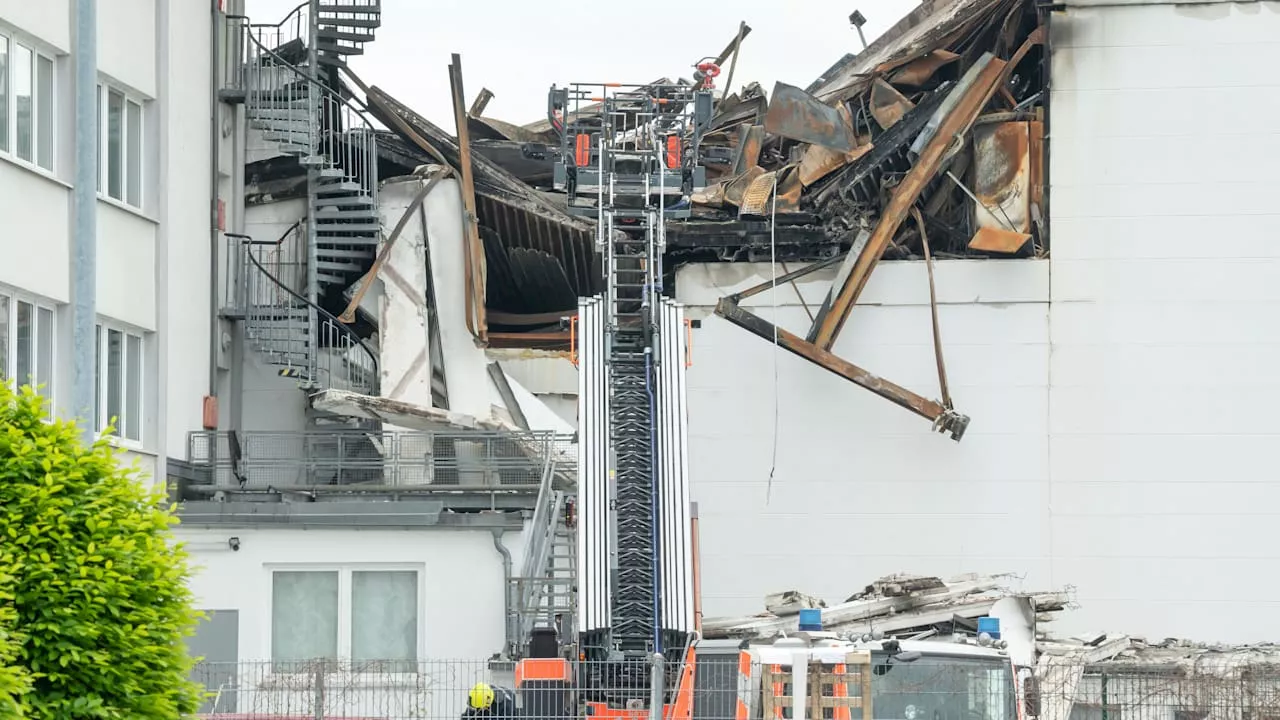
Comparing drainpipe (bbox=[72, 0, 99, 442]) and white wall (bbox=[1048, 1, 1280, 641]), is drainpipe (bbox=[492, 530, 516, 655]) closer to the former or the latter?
drainpipe (bbox=[72, 0, 99, 442])

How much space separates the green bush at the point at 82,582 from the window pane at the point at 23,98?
44.4 ft

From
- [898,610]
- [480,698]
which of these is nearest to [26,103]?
[480,698]

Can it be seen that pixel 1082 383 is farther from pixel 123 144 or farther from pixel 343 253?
pixel 123 144

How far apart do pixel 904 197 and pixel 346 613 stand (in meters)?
11.3

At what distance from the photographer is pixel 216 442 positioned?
30438mm

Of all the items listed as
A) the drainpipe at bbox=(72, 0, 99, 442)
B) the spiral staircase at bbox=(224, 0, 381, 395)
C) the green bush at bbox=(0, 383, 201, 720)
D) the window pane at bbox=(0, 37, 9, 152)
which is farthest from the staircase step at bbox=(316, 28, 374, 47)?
the green bush at bbox=(0, 383, 201, 720)

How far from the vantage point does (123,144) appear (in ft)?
93.8

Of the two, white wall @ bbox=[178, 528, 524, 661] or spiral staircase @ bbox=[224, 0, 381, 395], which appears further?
spiral staircase @ bbox=[224, 0, 381, 395]

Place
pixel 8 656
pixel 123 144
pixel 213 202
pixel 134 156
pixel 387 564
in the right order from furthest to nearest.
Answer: pixel 213 202 → pixel 134 156 → pixel 123 144 → pixel 387 564 → pixel 8 656

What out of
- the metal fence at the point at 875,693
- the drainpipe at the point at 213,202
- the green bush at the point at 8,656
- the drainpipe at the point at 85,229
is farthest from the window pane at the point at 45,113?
the green bush at the point at 8,656

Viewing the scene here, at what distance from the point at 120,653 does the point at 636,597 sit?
945 cm

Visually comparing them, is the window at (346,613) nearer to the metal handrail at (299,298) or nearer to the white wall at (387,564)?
the white wall at (387,564)

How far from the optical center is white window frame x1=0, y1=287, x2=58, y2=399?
24.8 meters

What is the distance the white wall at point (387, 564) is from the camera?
25.4 meters
